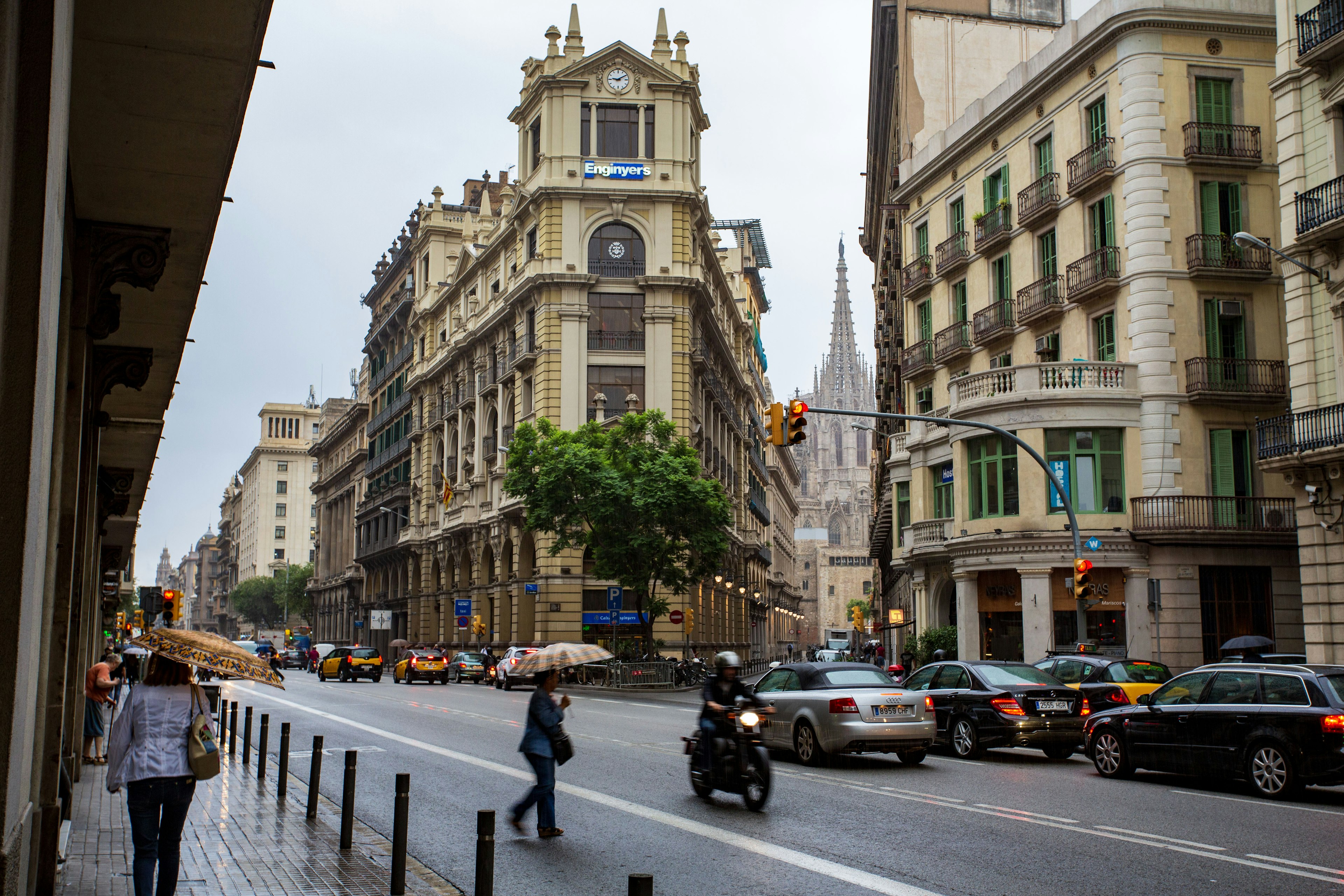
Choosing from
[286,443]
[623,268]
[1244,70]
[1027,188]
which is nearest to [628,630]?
[623,268]

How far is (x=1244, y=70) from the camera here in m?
31.9

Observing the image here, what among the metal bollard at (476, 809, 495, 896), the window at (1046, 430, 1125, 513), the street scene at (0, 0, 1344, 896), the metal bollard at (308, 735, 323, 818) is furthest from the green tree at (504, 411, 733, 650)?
the metal bollard at (476, 809, 495, 896)

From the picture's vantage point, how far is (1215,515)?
31.0 m

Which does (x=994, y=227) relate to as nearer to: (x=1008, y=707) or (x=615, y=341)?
(x=615, y=341)

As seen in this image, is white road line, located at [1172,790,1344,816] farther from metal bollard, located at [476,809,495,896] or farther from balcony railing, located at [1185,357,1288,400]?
balcony railing, located at [1185,357,1288,400]

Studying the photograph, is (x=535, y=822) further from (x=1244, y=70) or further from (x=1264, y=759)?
(x=1244, y=70)

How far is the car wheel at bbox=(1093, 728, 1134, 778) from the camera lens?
51.1ft

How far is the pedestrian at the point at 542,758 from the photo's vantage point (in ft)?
36.1

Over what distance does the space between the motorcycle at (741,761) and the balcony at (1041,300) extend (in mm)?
23456

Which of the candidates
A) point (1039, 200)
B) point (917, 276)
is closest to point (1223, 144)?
point (1039, 200)

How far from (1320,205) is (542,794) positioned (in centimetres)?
1991

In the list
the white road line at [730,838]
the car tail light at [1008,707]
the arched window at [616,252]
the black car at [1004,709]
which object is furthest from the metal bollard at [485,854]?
the arched window at [616,252]

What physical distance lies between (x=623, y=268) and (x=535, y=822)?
41.3 metres

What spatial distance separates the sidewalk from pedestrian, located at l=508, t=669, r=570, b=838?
1274 mm
